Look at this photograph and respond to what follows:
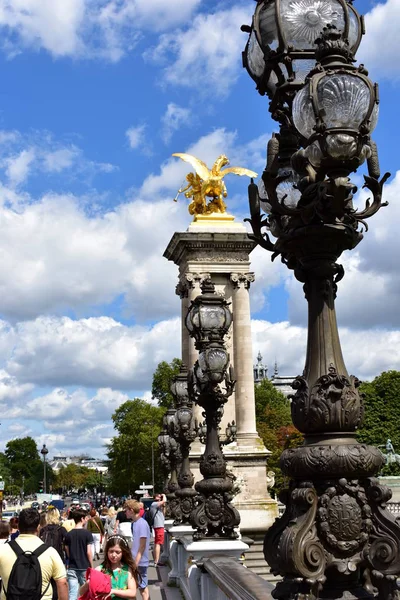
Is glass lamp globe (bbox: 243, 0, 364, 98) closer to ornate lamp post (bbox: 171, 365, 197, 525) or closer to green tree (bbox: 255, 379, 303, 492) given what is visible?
ornate lamp post (bbox: 171, 365, 197, 525)

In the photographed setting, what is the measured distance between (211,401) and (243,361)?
78.6 ft

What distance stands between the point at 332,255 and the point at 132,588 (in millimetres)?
3191

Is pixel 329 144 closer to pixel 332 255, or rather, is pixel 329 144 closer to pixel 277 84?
pixel 332 255

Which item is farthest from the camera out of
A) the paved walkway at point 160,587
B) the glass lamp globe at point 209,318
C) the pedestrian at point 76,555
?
the paved walkway at point 160,587

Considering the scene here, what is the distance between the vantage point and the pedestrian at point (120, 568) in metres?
6.62

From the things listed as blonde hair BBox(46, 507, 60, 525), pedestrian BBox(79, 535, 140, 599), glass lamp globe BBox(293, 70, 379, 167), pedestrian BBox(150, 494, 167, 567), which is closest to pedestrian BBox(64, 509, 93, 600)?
blonde hair BBox(46, 507, 60, 525)

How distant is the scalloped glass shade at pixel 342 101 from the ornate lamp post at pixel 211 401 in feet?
21.0

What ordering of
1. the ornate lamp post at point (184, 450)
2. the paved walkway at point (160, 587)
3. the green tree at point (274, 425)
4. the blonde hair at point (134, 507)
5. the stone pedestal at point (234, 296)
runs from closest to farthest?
1. the blonde hair at point (134, 507)
2. the paved walkway at point (160, 587)
3. the ornate lamp post at point (184, 450)
4. the stone pedestal at point (234, 296)
5. the green tree at point (274, 425)

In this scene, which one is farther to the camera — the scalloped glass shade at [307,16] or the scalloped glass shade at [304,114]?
the scalloped glass shade at [307,16]

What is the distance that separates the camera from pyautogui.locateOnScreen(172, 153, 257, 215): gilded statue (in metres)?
38.0

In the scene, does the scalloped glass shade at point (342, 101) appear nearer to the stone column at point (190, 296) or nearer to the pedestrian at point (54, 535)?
the pedestrian at point (54, 535)

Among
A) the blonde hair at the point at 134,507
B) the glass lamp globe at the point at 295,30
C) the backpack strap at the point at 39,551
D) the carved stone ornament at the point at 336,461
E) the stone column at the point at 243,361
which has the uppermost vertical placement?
the stone column at the point at 243,361

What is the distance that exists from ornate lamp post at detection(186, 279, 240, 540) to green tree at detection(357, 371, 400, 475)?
189 feet

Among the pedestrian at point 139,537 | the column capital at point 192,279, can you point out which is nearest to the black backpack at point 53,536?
the pedestrian at point 139,537
